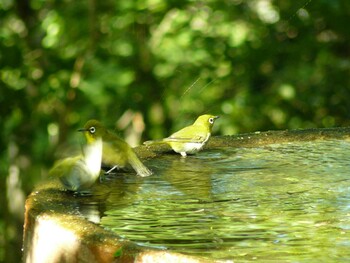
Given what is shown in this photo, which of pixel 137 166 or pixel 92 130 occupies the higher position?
pixel 92 130

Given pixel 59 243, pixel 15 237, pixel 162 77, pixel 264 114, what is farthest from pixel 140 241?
pixel 264 114

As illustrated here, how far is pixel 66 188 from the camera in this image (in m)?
3.06

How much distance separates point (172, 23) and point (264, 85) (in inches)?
43.7

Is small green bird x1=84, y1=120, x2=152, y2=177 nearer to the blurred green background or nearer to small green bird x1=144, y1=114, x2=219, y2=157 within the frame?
small green bird x1=144, y1=114, x2=219, y2=157

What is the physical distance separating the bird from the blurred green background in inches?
138

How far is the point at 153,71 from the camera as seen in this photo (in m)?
8.02

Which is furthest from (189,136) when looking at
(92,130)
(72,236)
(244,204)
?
(72,236)

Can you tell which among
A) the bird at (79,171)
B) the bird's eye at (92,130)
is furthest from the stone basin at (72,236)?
the bird's eye at (92,130)

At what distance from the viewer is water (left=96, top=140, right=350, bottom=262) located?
2.38 meters

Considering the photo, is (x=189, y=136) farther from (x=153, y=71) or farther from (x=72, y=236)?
(x=153, y=71)

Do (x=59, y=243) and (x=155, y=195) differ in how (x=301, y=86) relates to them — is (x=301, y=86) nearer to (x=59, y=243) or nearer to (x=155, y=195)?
(x=155, y=195)

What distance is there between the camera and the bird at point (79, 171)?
9.89ft

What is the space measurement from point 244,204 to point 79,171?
0.55m

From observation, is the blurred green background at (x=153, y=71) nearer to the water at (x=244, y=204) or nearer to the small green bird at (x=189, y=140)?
the small green bird at (x=189, y=140)
